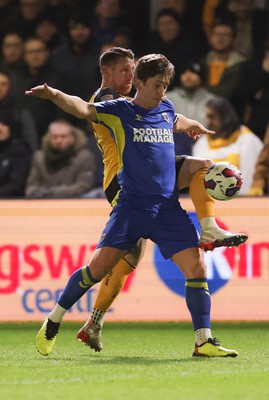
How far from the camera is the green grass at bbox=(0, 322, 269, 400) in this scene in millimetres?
5488

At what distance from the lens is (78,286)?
7.21 m

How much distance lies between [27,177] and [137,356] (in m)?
5.14

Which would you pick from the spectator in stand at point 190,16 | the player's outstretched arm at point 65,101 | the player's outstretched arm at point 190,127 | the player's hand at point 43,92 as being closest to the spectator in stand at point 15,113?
the spectator in stand at point 190,16

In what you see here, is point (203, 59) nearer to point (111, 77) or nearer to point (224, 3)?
point (224, 3)

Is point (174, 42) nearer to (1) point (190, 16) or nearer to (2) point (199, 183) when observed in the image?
(1) point (190, 16)

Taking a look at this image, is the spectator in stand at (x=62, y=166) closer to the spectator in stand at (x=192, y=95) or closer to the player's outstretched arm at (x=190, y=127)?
the spectator in stand at (x=192, y=95)

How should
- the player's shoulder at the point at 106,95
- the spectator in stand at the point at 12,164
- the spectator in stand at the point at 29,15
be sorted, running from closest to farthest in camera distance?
1. the player's shoulder at the point at 106,95
2. the spectator in stand at the point at 12,164
3. the spectator in stand at the point at 29,15

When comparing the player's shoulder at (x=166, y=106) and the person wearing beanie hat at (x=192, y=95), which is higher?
the player's shoulder at (x=166, y=106)

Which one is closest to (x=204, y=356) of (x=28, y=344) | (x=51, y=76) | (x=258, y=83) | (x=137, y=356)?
(x=137, y=356)

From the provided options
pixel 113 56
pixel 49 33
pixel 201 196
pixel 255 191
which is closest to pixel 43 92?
pixel 113 56

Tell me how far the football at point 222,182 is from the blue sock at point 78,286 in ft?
3.04

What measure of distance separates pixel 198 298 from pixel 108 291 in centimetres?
90

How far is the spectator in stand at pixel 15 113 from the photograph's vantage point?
12945 millimetres

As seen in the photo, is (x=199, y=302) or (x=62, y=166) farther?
(x=62, y=166)
